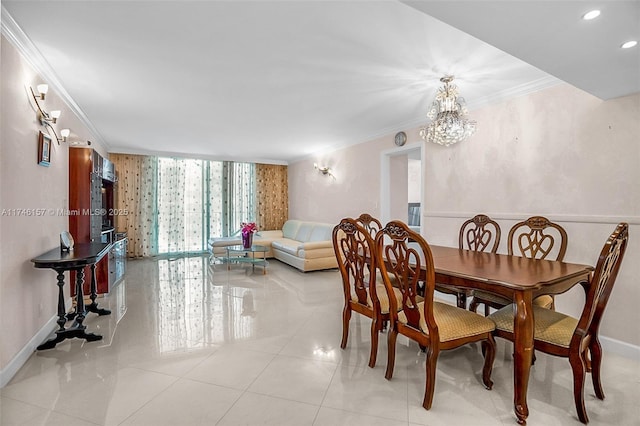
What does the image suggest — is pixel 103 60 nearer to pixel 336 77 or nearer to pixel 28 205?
pixel 28 205

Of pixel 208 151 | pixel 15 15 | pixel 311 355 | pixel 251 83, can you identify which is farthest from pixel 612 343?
pixel 208 151

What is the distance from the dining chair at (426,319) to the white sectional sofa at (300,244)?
Result: 325cm

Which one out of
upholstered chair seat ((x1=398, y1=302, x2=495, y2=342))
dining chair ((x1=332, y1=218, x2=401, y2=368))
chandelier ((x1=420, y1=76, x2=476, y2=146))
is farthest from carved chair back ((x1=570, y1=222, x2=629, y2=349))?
chandelier ((x1=420, y1=76, x2=476, y2=146))

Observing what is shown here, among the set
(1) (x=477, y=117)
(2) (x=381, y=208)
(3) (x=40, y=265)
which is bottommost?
(3) (x=40, y=265)

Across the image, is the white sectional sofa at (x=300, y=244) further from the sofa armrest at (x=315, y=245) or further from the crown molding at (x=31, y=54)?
the crown molding at (x=31, y=54)

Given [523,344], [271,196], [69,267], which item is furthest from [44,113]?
[271,196]

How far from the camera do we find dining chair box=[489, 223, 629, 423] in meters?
1.60

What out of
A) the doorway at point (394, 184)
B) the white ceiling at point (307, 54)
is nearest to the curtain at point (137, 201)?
the white ceiling at point (307, 54)

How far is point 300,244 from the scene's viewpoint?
18.8 ft

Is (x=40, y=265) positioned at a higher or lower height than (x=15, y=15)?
lower

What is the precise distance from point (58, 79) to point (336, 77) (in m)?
2.65

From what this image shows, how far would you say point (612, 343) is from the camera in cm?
254

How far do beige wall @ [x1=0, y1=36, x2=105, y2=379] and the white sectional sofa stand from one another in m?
3.25

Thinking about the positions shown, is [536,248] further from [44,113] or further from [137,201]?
[137,201]
